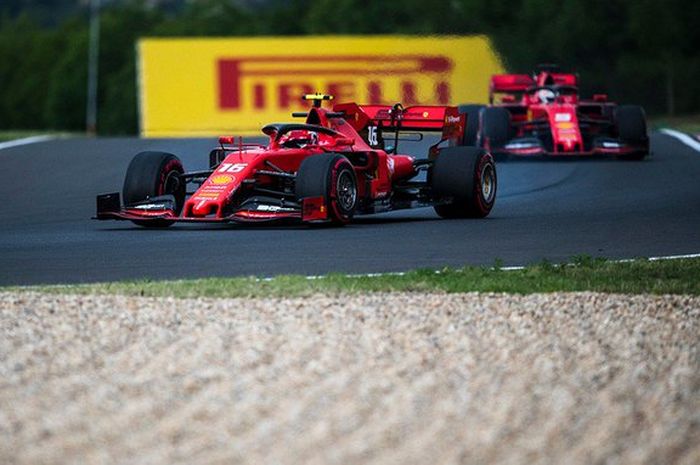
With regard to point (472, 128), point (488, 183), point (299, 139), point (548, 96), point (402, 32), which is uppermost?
point (402, 32)

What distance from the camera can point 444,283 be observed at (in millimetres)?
11141

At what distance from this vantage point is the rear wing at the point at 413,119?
54.6ft

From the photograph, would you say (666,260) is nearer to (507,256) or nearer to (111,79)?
(507,256)

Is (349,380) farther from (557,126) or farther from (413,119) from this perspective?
(557,126)

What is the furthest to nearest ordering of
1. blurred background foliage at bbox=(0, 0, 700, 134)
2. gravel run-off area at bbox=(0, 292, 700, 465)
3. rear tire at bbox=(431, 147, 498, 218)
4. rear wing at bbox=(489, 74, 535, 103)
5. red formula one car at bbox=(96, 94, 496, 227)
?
blurred background foliage at bbox=(0, 0, 700, 134)
rear wing at bbox=(489, 74, 535, 103)
rear tire at bbox=(431, 147, 498, 218)
red formula one car at bbox=(96, 94, 496, 227)
gravel run-off area at bbox=(0, 292, 700, 465)

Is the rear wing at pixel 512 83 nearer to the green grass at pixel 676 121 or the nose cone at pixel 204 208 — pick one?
the nose cone at pixel 204 208

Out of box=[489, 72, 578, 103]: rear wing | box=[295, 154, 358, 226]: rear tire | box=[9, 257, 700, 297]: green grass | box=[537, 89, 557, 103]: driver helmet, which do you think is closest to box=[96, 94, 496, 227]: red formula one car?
box=[295, 154, 358, 226]: rear tire

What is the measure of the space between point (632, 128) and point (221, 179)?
11498 millimetres

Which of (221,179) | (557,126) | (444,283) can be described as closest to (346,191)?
(221,179)

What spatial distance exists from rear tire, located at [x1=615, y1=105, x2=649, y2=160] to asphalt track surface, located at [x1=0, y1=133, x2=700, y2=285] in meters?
2.48

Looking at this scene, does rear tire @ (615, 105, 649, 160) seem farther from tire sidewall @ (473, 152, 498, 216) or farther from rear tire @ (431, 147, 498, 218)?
rear tire @ (431, 147, 498, 218)

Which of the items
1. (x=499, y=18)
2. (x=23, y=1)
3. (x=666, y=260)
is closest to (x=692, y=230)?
(x=666, y=260)

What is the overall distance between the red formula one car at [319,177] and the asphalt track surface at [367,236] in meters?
0.20

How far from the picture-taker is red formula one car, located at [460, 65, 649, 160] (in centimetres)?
2486
